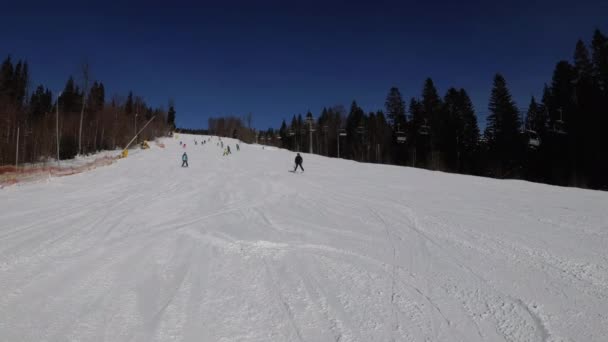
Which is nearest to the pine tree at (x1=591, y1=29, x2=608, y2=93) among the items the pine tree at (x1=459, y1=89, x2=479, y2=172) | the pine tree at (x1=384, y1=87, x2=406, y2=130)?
the pine tree at (x1=459, y1=89, x2=479, y2=172)

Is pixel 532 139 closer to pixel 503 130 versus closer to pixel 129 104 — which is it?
pixel 503 130

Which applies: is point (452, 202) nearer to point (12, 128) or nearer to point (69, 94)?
point (12, 128)

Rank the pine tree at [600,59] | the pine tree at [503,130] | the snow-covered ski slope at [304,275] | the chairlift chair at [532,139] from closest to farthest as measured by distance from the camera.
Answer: the snow-covered ski slope at [304,275]
the chairlift chair at [532,139]
the pine tree at [600,59]
the pine tree at [503,130]

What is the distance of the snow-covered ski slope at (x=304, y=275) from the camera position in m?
2.89

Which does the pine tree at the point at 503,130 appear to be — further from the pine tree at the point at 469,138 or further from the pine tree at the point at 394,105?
the pine tree at the point at 394,105

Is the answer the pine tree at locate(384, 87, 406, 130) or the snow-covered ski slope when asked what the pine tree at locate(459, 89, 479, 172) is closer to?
the pine tree at locate(384, 87, 406, 130)

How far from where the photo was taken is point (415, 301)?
340cm

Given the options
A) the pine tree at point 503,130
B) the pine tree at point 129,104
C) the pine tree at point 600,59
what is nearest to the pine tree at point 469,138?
the pine tree at point 503,130

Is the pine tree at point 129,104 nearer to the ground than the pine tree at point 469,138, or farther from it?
farther from it

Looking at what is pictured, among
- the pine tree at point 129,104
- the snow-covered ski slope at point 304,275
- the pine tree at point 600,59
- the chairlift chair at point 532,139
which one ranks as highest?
the pine tree at point 129,104

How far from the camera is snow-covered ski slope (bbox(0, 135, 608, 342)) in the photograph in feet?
9.47

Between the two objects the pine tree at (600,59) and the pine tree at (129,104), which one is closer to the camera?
the pine tree at (600,59)

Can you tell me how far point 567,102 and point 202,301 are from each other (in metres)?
46.4

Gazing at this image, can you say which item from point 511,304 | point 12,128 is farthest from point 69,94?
point 511,304
